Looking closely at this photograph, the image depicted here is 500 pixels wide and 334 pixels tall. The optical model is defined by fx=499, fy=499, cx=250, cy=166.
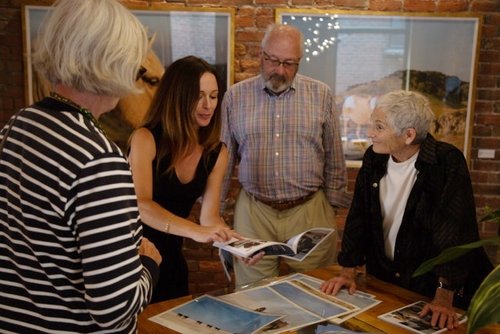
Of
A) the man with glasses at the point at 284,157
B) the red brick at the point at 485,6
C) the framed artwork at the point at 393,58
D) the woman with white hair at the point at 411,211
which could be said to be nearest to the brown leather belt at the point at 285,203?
the man with glasses at the point at 284,157

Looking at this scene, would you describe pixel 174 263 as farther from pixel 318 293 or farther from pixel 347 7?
pixel 347 7

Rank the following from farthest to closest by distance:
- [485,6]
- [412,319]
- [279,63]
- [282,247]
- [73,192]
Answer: [485,6]
[279,63]
[282,247]
[412,319]
[73,192]

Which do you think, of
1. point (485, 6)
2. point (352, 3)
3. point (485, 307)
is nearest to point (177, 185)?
point (485, 307)

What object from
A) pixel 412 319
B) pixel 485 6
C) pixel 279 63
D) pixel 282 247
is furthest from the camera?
pixel 485 6

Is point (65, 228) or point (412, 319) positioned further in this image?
point (412, 319)

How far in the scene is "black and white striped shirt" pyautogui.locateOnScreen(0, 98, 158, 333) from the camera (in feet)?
3.09

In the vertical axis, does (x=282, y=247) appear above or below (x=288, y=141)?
below

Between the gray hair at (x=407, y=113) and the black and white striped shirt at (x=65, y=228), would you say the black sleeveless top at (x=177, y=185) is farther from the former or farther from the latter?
the black and white striped shirt at (x=65, y=228)

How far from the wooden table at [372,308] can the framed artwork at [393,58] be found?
6.02 ft

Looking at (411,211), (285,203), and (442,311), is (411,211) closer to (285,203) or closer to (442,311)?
(442,311)

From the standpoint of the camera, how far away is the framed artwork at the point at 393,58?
11.1ft

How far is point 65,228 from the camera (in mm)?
966

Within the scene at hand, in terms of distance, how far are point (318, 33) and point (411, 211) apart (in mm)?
1909

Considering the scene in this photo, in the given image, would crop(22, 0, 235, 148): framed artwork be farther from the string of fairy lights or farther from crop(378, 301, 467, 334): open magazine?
crop(378, 301, 467, 334): open magazine
